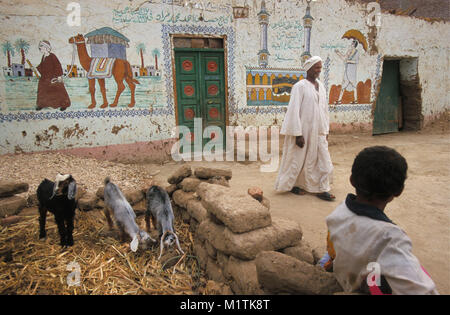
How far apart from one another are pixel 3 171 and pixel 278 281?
4964mm

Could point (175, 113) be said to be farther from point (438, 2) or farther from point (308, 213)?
point (438, 2)

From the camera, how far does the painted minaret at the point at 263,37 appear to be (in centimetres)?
724

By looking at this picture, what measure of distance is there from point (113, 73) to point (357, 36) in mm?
7298

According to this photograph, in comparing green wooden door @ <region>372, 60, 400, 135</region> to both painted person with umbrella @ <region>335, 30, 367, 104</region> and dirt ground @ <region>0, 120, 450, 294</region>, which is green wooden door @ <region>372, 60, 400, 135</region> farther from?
dirt ground @ <region>0, 120, 450, 294</region>

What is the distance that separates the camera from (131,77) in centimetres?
626

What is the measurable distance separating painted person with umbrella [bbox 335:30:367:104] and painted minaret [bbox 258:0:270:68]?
8.75 feet

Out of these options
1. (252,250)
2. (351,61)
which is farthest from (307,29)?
(252,250)

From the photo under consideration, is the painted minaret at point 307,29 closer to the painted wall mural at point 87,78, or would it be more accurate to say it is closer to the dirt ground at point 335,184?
the dirt ground at point 335,184

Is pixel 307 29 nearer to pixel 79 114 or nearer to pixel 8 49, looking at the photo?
pixel 79 114

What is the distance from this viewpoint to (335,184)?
15.4 feet

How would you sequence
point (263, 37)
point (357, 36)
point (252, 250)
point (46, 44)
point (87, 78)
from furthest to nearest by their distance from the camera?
point (357, 36) < point (263, 37) < point (87, 78) < point (46, 44) < point (252, 250)

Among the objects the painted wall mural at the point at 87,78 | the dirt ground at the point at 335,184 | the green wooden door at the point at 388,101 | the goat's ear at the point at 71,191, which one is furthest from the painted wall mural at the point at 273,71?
the goat's ear at the point at 71,191

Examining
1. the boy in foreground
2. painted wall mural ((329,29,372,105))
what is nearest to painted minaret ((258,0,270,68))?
painted wall mural ((329,29,372,105))

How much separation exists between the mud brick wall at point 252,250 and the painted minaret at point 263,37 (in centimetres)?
558
